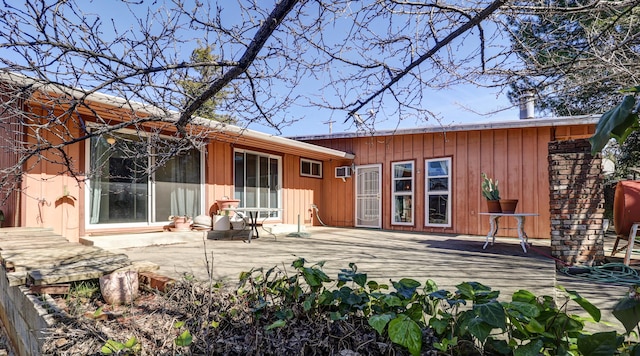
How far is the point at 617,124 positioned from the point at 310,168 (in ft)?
28.5

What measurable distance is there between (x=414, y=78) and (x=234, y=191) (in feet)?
17.4

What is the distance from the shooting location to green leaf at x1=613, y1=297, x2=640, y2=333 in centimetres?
90

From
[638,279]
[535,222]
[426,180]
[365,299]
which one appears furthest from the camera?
[426,180]

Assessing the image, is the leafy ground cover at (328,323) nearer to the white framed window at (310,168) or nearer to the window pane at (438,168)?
the window pane at (438,168)

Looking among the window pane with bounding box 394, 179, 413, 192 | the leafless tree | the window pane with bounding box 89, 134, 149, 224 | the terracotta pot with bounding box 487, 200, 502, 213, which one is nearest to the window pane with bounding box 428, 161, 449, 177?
the window pane with bounding box 394, 179, 413, 192

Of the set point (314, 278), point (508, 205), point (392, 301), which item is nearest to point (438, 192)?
point (508, 205)

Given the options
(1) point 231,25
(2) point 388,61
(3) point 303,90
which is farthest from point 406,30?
(1) point 231,25

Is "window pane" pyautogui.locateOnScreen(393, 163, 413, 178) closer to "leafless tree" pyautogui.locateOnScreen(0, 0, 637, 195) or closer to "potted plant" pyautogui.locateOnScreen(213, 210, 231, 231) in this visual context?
"potted plant" pyautogui.locateOnScreen(213, 210, 231, 231)

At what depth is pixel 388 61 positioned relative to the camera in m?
2.75

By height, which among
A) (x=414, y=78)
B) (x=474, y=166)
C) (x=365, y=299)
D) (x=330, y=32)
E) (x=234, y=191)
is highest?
(x=330, y=32)

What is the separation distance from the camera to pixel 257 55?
2.17 meters

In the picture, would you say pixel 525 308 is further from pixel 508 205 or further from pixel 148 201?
pixel 148 201

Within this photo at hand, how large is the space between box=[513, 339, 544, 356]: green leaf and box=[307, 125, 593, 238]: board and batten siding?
14.8 ft

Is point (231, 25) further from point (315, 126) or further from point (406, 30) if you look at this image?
point (406, 30)
